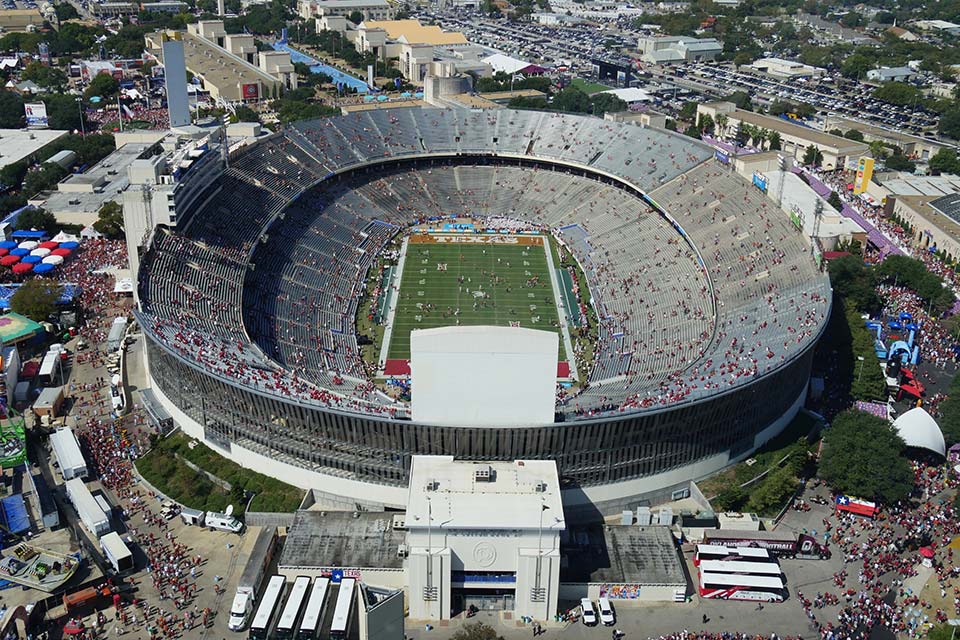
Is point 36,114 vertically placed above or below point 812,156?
above

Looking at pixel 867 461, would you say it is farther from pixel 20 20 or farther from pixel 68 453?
pixel 20 20

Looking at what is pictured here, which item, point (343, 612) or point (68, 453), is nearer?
point (343, 612)

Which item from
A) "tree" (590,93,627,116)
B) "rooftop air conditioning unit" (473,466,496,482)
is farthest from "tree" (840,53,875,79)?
"rooftop air conditioning unit" (473,466,496,482)

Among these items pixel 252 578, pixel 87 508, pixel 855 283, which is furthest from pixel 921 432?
pixel 87 508

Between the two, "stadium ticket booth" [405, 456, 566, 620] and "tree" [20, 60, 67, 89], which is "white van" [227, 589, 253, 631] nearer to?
"stadium ticket booth" [405, 456, 566, 620]

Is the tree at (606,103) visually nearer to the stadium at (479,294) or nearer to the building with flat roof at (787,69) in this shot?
the stadium at (479,294)

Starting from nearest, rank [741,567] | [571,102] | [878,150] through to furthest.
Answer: [741,567] → [878,150] → [571,102]
